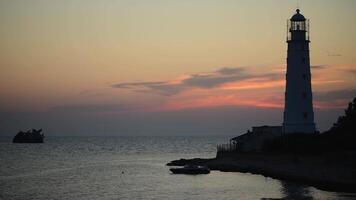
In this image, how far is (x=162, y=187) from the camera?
5912 centimetres

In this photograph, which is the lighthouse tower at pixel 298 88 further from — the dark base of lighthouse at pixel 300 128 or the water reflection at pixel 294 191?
the water reflection at pixel 294 191

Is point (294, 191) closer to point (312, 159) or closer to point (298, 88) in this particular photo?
point (312, 159)

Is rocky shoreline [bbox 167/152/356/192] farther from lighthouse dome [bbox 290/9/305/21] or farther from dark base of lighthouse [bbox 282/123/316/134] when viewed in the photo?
lighthouse dome [bbox 290/9/305/21]

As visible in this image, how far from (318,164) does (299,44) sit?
45.8ft

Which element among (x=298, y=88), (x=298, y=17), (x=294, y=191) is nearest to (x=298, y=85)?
(x=298, y=88)

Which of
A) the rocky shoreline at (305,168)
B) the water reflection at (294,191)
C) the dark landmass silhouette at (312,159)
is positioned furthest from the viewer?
the dark landmass silhouette at (312,159)

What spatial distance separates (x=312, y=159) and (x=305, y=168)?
144cm

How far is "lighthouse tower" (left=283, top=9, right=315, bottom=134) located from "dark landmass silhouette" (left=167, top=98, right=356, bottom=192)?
1.28 m

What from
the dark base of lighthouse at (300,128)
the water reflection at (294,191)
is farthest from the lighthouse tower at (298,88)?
the water reflection at (294,191)

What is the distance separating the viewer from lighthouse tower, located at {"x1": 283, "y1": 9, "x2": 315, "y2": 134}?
2525 inches

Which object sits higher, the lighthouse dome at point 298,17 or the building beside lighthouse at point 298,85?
the lighthouse dome at point 298,17

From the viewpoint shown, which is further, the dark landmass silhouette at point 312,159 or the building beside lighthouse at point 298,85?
the building beside lighthouse at point 298,85

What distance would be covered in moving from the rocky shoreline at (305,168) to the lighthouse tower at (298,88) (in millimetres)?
3917

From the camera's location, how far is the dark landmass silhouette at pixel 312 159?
53.0 meters
